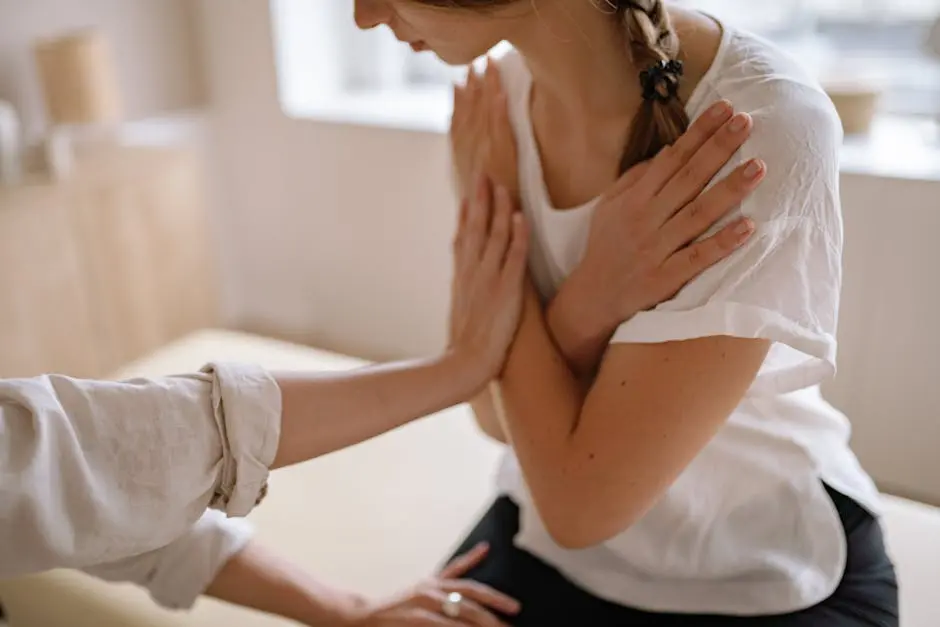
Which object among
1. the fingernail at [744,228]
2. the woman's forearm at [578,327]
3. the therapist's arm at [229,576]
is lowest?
the therapist's arm at [229,576]

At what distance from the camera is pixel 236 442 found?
0.72m

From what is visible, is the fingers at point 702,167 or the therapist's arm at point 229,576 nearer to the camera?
the fingers at point 702,167

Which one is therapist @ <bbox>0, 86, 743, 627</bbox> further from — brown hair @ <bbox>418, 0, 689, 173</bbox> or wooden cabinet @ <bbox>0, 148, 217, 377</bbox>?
wooden cabinet @ <bbox>0, 148, 217, 377</bbox>

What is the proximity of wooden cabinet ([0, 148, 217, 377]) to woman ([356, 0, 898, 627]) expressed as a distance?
101 centimetres

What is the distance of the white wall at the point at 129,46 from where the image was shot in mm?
1850

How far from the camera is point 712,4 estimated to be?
6.07ft

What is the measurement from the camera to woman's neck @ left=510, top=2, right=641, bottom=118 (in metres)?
0.83

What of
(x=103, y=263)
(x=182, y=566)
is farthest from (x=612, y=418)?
(x=103, y=263)

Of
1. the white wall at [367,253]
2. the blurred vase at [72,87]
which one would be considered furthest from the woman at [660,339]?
the blurred vase at [72,87]

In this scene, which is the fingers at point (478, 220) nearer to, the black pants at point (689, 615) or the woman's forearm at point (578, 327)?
the woman's forearm at point (578, 327)

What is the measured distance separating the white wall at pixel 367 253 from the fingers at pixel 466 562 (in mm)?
853

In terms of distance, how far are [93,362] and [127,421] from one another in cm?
125

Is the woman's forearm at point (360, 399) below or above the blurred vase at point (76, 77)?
below

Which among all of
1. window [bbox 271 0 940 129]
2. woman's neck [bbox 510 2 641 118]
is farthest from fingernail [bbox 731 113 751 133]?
window [bbox 271 0 940 129]
